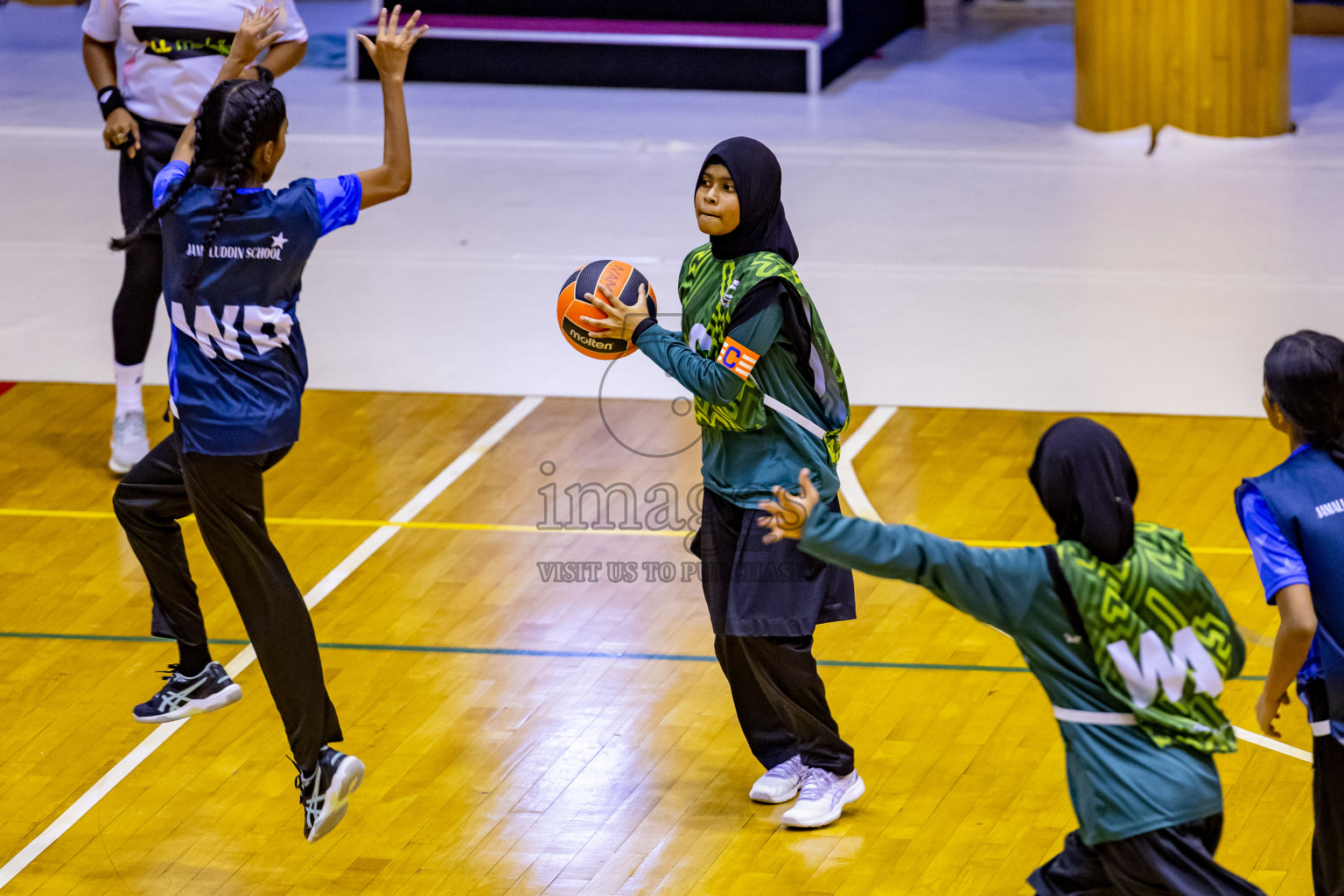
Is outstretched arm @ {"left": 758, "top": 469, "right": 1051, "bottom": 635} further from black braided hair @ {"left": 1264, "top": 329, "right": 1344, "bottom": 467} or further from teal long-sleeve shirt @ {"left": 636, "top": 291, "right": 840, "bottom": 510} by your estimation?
teal long-sleeve shirt @ {"left": 636, "top": 291, "right": 840, "bottom": 510}

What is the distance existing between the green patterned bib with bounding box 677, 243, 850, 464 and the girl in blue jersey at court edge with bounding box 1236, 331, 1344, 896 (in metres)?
1.08

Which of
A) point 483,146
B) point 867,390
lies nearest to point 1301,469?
point 867,390

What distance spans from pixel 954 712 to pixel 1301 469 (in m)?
1.81

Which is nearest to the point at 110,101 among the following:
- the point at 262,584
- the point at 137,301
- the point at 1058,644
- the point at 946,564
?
the point at 137,301

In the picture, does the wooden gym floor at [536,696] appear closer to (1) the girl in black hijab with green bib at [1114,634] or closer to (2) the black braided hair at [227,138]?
(1) the girl in black hijab with green bib at [1114,634]

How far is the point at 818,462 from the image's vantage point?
4.04 m

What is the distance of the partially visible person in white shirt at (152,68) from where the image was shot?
20.3ft

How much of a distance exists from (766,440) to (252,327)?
121 cm

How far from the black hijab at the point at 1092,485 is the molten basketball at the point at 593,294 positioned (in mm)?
1521

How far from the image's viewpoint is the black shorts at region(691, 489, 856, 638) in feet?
13.1

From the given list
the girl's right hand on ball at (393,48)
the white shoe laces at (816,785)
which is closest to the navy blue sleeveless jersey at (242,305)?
the girl's right hand on ball at (393,48)

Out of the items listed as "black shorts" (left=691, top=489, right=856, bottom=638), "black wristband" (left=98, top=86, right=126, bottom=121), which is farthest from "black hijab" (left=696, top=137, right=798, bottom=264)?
"black wristband" (left=98, top=86, right=126, bottom=121)

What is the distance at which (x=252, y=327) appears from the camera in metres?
3.83

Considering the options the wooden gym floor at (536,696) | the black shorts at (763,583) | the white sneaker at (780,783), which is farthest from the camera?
the white sneaker at (780,783)
